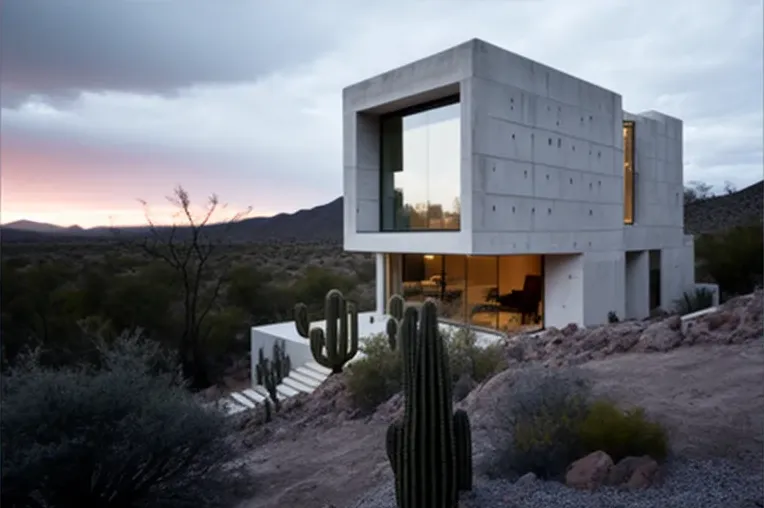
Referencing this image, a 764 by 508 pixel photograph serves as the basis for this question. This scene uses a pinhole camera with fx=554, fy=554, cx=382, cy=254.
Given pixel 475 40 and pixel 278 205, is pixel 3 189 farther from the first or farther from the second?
pixel 278 205

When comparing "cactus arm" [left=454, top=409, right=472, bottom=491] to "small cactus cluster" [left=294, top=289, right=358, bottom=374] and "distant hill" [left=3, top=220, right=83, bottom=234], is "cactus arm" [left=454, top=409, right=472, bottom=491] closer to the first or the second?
"distant hill" [left=3, top=220, right=83, bottom=234]

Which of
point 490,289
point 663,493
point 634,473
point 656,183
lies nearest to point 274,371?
point 490,289

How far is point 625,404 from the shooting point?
609 centimetres

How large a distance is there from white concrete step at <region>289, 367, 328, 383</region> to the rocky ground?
1.26 meters

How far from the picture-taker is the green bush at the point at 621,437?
15.6 feet

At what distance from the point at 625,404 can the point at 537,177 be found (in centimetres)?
738

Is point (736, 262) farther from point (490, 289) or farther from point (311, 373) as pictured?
point (311, 373)

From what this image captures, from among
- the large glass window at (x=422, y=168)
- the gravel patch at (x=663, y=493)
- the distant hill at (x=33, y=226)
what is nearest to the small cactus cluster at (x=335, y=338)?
the large glass window at (x=422, y=168)

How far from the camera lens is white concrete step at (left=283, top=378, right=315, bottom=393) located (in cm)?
1129

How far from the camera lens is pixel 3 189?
3.89 metres

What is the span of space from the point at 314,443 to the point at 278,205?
58.6 ft

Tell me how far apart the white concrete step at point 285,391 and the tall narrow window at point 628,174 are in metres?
10.5

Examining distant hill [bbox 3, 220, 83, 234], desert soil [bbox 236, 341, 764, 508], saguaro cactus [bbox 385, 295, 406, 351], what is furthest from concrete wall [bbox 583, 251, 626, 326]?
distant hill [bbox 3, 220, 83, 234]

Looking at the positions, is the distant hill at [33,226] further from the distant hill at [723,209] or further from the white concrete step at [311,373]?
A: the distant hill at [723,209]
